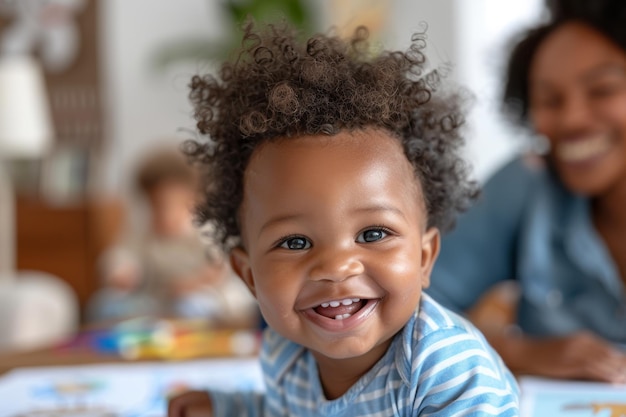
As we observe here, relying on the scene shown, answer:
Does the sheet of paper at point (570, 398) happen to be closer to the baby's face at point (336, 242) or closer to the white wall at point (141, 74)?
the baby's face at point (336, 242)

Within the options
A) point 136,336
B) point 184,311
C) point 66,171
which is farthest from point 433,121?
point 66,171

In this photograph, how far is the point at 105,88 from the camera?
4.91 meters

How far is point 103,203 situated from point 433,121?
369 centimetres

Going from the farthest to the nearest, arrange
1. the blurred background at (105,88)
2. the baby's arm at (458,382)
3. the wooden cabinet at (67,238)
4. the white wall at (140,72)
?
the white wall at (140,72)
the wooden cabinet at (67,238)
the blurred background at (105,88)
the baby's arm at (458,382)

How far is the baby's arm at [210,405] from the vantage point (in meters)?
0.87

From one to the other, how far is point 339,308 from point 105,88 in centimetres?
444

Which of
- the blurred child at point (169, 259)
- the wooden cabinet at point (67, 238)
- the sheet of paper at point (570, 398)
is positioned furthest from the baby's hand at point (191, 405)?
the wooden cabinet at point (67, 238)

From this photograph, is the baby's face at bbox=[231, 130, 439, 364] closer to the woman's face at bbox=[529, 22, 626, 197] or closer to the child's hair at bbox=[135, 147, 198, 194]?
the woman's face at bbox=[529, 22, 626, 197]

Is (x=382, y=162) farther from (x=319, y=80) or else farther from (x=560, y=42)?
(x=560, y=42)

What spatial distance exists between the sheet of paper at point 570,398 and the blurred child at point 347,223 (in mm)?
166

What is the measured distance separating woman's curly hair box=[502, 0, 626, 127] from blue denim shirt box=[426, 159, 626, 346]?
0.46 ft

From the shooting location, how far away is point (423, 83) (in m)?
0.81

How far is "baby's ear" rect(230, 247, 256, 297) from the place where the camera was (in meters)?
0.83

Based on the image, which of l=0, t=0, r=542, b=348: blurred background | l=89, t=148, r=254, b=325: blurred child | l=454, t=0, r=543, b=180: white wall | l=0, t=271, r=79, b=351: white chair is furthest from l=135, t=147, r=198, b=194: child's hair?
l=454, t=0, r=543, b=180: white wall
